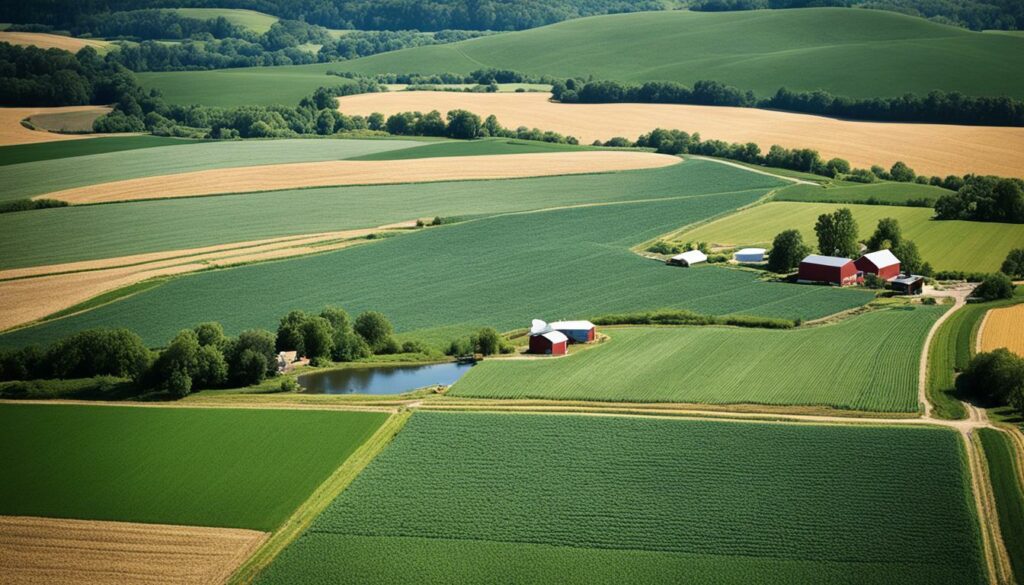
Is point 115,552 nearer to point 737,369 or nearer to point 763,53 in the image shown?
point 737,369

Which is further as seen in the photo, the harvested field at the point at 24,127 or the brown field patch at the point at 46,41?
the brown field patch at the point at 46,41

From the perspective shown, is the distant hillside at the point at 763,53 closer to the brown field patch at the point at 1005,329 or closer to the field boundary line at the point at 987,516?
the brown field patch at the point at 1005,329

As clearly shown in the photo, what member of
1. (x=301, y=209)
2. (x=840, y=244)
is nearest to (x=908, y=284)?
(x=840, y=244)

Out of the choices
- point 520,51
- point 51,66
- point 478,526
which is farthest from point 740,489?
point 520,51

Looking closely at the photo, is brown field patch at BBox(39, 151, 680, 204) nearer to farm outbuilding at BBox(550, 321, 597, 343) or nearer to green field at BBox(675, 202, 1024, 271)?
green field at BBox(675, 202, 1024, 271)

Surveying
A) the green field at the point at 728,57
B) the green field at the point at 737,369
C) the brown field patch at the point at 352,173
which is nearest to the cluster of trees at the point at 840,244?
the green field at the point at 737,369

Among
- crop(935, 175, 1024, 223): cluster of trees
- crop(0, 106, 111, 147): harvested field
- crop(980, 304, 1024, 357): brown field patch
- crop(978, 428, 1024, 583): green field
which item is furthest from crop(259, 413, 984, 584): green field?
crop(0, 106, 111, 147): harvested field

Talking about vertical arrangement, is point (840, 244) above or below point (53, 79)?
below
